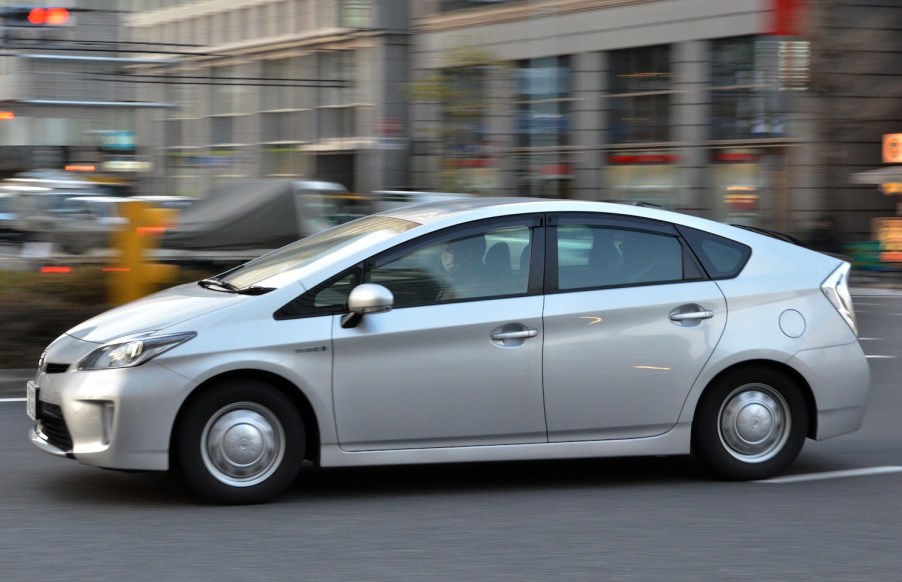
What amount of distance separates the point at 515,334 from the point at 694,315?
0.94m

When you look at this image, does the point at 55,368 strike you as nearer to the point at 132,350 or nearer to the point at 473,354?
the point at 132,350

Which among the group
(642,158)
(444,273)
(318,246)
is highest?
(642,158)

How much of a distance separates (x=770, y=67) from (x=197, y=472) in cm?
2602

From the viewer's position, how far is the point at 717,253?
677 cm

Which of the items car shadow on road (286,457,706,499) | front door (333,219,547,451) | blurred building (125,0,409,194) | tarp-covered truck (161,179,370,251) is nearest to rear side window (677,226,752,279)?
front door (333,219,547,451)

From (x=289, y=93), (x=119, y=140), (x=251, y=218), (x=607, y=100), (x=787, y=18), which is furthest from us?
(x=289, y=93)

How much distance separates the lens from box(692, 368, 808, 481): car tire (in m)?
6.62

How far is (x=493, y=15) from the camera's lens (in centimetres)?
3769

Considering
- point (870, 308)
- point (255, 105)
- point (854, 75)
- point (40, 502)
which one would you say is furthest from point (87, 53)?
point (255, 105)

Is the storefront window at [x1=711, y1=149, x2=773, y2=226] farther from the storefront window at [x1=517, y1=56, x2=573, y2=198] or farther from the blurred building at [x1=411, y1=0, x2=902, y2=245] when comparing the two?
the storefront window at [x1=517, y1=56, x2=573, y2=198]

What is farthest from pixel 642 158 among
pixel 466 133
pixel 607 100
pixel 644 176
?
pixel 466 133

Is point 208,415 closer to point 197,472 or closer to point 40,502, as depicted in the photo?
point 197,472

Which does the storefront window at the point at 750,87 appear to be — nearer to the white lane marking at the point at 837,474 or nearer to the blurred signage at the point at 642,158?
the blurred signage at the point at 642,158

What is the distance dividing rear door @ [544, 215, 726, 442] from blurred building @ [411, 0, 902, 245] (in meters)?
22.7
